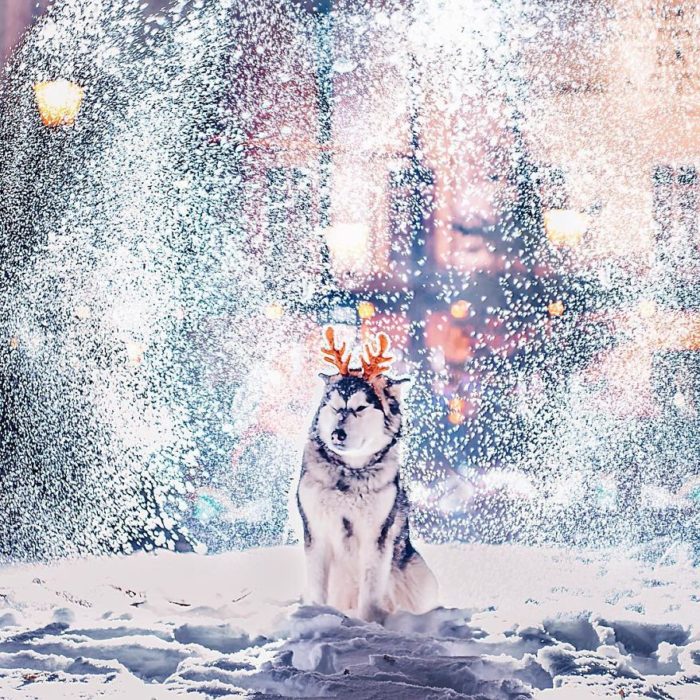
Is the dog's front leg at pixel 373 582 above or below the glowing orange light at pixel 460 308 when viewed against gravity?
below

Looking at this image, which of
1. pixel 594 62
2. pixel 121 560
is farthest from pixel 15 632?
pixel 594 62

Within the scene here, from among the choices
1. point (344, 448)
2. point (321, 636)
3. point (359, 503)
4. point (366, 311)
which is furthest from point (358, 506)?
point (366, 311)

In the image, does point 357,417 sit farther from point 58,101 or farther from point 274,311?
point 58,101

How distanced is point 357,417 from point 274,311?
1.23m

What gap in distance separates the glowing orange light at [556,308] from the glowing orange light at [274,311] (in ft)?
3.63

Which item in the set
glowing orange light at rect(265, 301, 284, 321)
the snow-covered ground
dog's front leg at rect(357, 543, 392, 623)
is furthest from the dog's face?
glowing orange light at rect(265, 301, 284, 321)

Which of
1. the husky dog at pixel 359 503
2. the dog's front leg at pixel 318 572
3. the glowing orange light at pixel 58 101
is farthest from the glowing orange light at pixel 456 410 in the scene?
the glowing orange light at pixel 58 101

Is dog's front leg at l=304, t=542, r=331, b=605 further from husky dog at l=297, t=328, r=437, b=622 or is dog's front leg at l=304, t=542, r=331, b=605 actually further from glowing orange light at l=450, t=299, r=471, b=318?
glowing orange light at l=450, t=299, r=471, b=318

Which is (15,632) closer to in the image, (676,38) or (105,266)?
(105,266)

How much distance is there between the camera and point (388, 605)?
1928 millimetres

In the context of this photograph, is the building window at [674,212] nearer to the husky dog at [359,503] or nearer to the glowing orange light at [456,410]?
the glowing orange light at [456,410]

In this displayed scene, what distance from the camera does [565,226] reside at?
3.06 metres

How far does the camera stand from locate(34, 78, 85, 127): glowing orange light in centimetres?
284

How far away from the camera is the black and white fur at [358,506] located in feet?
6.23
